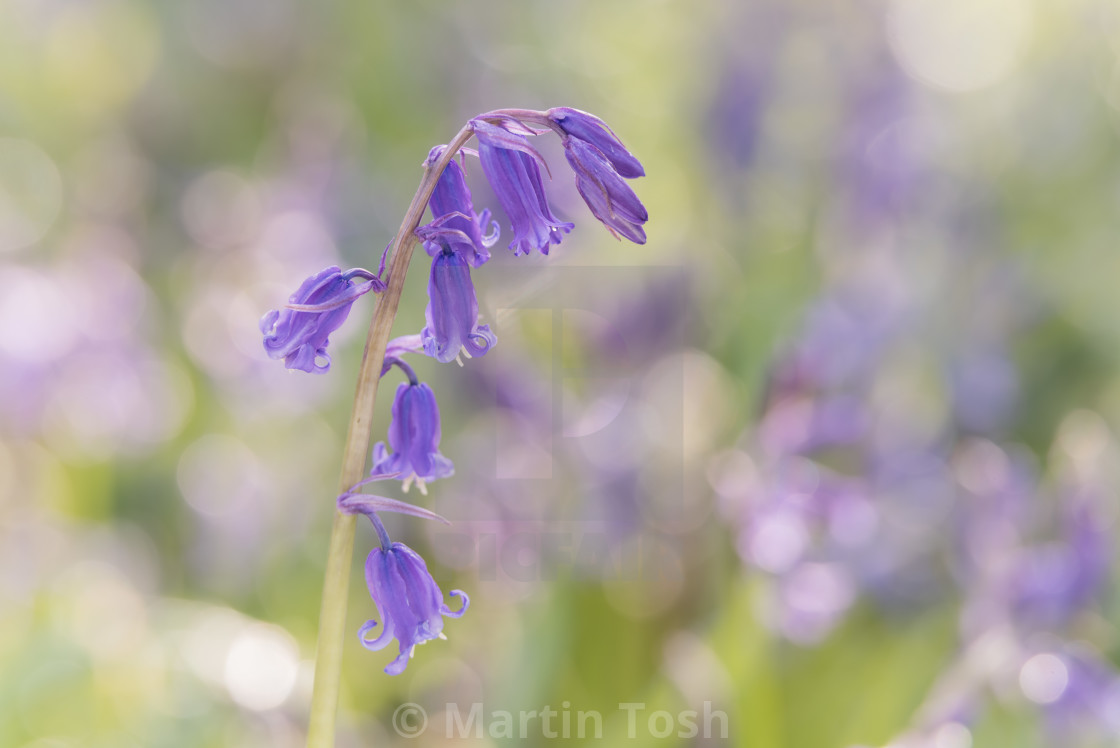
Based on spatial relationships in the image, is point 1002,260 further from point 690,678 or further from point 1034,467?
point 690,678

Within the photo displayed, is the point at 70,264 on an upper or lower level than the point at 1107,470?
upper

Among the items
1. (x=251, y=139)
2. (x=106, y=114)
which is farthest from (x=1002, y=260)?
(x=106, y=114)

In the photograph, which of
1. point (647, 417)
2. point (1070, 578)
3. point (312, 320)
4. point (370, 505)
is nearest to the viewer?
point (370, 505)

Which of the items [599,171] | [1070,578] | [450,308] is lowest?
[450,308]

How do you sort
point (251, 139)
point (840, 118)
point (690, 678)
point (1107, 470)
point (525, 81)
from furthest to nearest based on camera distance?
point (251, 139)
point (525, 81)
point (840, 118)
point (1107, 470)
point (690, 678)

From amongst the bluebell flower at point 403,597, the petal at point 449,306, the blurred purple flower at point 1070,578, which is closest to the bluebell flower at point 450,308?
the petal at point 449,306

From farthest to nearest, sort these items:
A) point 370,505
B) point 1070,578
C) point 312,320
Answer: point 1070,578
point 312,320
point 370,505

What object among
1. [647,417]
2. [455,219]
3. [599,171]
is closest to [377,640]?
[455,219]

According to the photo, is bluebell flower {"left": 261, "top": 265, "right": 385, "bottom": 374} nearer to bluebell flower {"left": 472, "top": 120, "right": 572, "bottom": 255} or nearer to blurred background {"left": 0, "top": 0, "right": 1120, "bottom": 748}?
bluebell flower {"left": 472, "top": 120, "right": 572, "bottom": 255}

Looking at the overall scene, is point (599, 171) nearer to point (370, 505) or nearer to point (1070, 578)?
point (370, 505)
